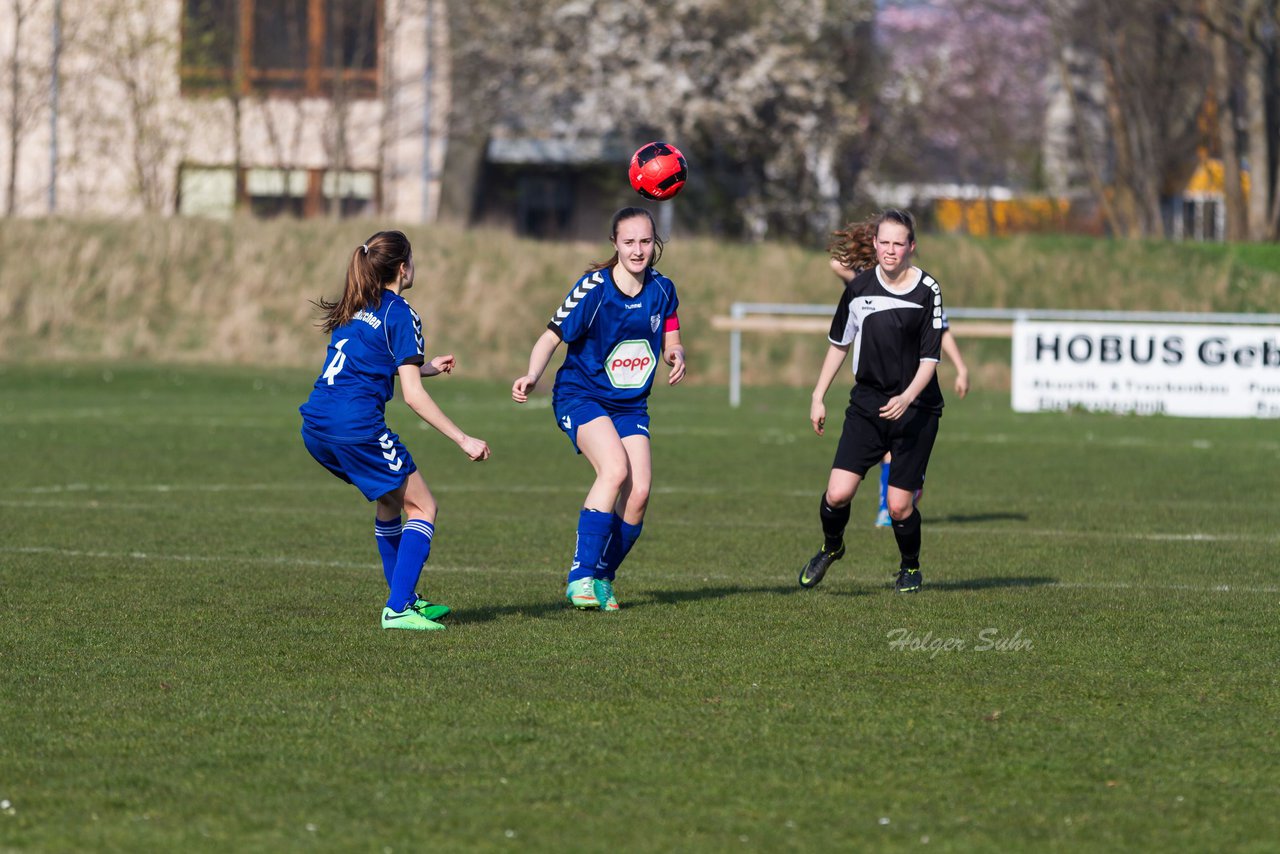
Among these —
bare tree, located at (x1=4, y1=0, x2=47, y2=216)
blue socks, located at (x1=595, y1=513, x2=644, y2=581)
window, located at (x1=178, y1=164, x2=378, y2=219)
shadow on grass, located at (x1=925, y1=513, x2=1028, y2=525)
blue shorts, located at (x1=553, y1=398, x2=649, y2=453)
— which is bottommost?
shadow on grass, located at (x1=925, y1=513, x2=1028, y2=525)

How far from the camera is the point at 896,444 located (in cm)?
911

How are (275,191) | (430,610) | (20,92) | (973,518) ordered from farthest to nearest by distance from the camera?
(275,191) < (20,92) < (973,518) < (430,610)

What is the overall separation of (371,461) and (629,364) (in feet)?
4.74

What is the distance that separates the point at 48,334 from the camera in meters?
29.8

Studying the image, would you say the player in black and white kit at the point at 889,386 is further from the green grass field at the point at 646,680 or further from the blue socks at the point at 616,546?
the blue socks at the point at 616,546

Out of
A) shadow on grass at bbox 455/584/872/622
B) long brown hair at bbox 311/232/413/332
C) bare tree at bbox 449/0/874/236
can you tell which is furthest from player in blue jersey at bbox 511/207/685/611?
bare tree at bbox 449/0/874/236

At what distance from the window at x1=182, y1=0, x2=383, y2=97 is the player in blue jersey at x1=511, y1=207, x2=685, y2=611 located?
30146 mm

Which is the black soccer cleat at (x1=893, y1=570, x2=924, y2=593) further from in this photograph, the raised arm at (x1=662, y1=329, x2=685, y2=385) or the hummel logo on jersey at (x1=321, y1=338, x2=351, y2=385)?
the hummel logo on jersey at (x1=321, y1=338, x2=351, y2=385)

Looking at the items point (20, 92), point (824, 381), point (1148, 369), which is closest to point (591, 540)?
point (824, 381)

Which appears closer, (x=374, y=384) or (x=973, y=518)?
(x=374, y=384)

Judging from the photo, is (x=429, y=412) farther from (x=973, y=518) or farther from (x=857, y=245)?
(x=973, y=518)

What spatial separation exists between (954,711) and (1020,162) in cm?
4788

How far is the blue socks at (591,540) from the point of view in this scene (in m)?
8.33

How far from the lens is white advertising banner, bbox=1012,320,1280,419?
2248 centimetres
